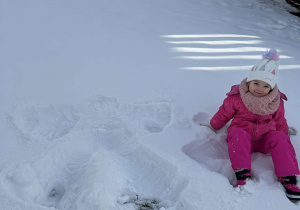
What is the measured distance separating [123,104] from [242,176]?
77cm

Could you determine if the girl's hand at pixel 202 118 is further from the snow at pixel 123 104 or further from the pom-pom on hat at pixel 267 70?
the pom-pom on hat at pixel 267 70

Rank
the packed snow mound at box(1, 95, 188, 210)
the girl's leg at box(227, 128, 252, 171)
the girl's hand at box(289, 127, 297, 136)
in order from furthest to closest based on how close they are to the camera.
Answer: the girl's hand at box(289, 127, 297, 136) → the girl's leg at box(227, 128, 252, 171) → the packed snow mound at box(1, 95, 188, 210)

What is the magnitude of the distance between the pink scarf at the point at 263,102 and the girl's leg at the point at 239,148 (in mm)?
126

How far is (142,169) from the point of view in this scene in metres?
1.55

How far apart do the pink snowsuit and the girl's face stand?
93 millimetres

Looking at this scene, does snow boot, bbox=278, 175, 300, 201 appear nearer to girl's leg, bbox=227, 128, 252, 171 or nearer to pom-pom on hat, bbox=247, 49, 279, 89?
girl's leg, bbox=227, 128, 252, 171

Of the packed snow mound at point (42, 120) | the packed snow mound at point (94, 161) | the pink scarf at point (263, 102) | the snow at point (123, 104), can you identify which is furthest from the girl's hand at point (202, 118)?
the packed snow mound at point (42, 120)

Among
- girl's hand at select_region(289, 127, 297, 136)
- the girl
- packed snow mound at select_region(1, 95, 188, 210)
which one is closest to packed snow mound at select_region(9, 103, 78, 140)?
packed snow mound at select_region(1, 95, 188, 210)

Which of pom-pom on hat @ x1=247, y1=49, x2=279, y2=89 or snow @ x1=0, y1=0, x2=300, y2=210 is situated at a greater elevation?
pom-pom on hat @ x1=247, y1=49, x2=279, y2=89

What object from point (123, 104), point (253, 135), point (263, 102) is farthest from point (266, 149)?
point (123, 104)

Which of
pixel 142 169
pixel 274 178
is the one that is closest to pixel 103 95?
pixel 142 169

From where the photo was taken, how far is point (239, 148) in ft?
4.92

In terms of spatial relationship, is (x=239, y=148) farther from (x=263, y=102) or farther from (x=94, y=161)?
(x=94, y=161)

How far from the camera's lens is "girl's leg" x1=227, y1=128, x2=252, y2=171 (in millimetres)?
1449
